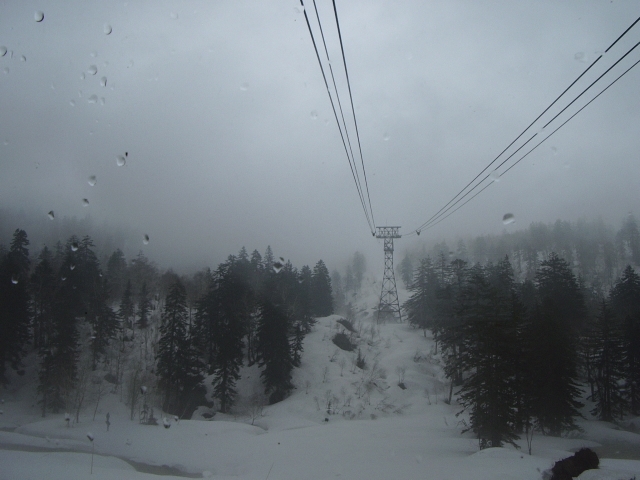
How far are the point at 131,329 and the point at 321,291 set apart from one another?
3080cm

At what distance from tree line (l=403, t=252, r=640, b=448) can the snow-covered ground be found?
200 cm

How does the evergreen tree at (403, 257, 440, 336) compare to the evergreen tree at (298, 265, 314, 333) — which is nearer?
the evergreen tree at (298, 265, 314, 333)

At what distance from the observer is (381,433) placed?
25.8 m

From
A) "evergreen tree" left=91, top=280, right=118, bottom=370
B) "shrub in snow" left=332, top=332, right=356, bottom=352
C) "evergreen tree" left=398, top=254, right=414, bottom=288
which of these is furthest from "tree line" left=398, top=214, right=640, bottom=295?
"evergreen tree" left=91, top=280, right=118, bottom=370

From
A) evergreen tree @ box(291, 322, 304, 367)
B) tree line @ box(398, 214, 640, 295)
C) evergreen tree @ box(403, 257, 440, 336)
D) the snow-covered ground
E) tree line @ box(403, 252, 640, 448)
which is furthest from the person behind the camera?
tree line @ box(398, 214, 640, 295)

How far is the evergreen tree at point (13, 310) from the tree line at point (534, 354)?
1019 inches

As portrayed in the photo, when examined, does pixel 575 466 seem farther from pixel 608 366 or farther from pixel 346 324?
pixel 346 324

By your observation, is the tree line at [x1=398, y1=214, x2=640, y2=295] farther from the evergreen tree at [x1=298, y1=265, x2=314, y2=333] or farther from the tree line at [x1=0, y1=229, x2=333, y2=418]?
the tree line at [x1=0, y1=229, x2=333, y2=418]

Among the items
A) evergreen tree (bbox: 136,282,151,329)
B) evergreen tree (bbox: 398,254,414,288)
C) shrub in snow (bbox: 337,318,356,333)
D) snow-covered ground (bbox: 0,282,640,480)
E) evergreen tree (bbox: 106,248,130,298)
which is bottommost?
snow-covered ground (bbox: 0,282,640,480)

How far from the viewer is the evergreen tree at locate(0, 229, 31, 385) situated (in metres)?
22.3

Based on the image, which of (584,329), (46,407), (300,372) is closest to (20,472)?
(46,407)

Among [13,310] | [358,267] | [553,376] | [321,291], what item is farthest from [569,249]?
[13,310]

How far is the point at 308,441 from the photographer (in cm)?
2245

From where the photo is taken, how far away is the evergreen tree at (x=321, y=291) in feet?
206
